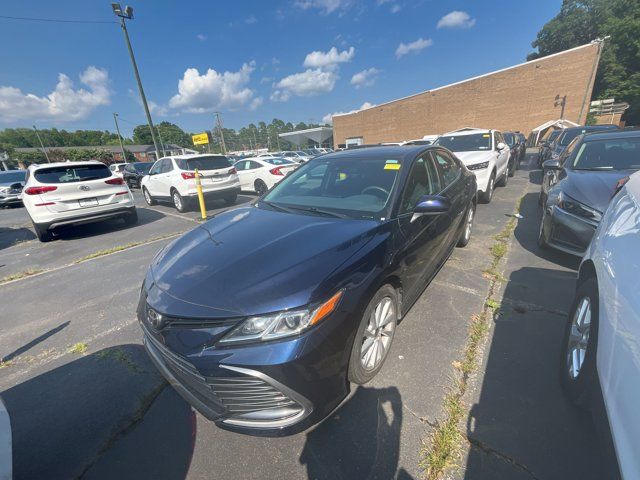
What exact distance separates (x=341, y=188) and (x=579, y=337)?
7.07 feet

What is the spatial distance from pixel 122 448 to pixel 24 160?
3203 inches

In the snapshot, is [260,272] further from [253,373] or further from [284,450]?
[284,450]

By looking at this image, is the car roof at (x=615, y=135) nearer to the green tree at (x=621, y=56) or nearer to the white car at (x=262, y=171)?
the white car at (x=262, y=171)

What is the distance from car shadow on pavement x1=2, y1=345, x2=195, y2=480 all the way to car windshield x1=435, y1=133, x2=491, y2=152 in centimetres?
805

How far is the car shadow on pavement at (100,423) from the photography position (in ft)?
5.55

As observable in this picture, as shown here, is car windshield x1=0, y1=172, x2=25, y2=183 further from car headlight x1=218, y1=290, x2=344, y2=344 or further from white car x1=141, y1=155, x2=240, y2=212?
car headlight x1=218, y1=290, x2=344, y2=344

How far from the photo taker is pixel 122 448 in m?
1.79

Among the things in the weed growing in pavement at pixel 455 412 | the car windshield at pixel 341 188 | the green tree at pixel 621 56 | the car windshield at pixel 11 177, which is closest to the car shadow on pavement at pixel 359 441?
the weed growing in pavement at pixel 455 412

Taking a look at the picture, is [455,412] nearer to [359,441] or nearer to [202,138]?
[359,441]

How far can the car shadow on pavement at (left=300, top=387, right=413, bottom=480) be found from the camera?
1.57 m

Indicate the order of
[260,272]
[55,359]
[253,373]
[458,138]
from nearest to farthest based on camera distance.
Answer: [253,373] → [260,272] → [55,359] → [458,138]

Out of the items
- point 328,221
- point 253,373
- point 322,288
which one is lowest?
point 253,373

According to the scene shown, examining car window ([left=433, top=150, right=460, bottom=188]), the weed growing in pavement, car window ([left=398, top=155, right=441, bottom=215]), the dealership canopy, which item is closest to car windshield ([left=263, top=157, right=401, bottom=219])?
car window ([left=398, top=155, right=441, bottom=215])

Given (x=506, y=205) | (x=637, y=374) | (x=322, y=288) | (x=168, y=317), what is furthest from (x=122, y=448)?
(x=506, y=205)
